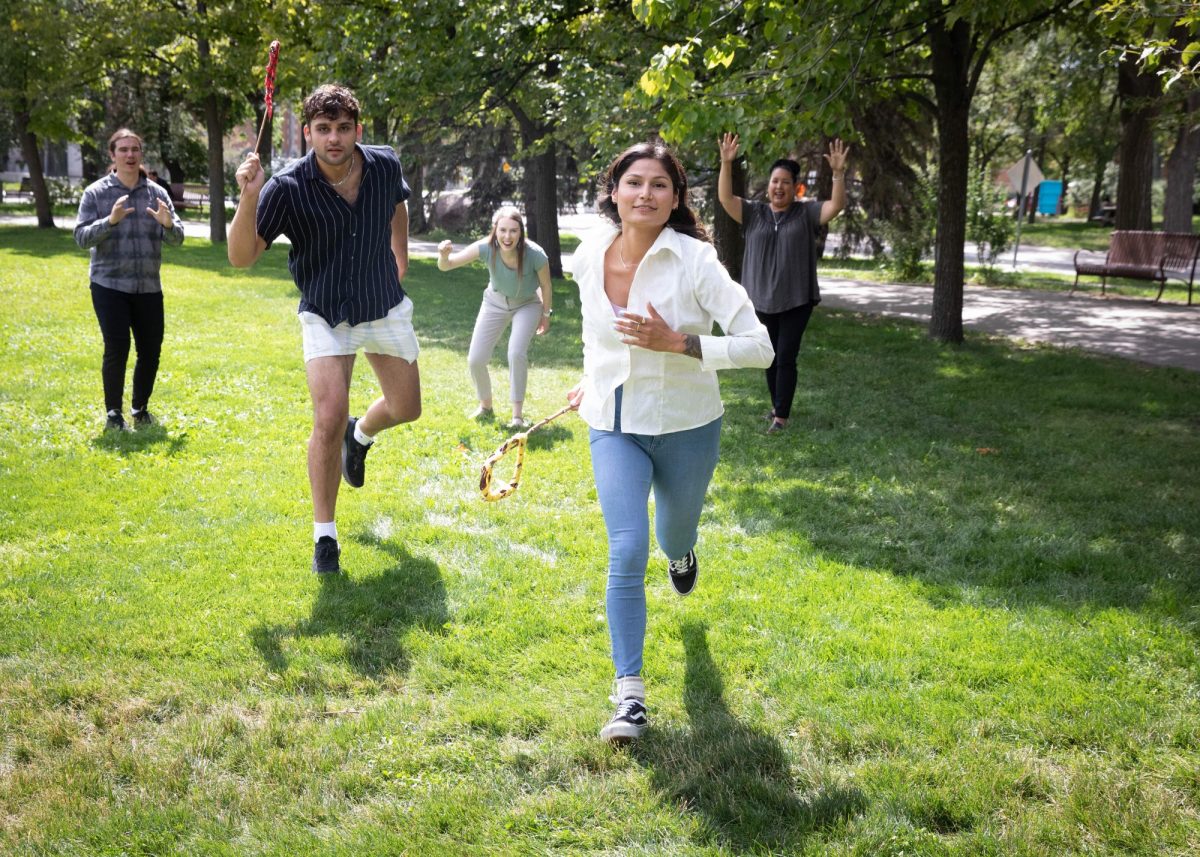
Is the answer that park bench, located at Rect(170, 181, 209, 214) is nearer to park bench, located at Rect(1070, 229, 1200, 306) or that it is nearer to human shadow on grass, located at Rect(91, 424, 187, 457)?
park bench, located at Rect(1070, 229, 1200, 306)

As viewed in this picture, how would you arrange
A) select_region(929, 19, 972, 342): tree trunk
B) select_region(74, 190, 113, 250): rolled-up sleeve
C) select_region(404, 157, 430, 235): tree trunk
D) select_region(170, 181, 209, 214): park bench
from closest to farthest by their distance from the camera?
select_region(74, 190, 113, 250): rolled-up sleeve → select_region(929, 19, 972, 342): tree trunk → select_region(404, 157, 430, 235): tree trunk → select_region(170, 181, 209, 214): park bench

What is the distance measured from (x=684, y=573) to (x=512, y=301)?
462 cm

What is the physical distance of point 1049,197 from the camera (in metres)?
59.5

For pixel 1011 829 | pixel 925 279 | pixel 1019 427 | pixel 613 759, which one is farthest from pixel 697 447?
pixel 925 279

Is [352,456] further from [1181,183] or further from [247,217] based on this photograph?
[1181,183]

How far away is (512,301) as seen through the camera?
8906 mm

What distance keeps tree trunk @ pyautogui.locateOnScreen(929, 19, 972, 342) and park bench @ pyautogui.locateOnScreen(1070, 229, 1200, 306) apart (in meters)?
6.92

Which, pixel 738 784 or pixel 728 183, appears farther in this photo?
pixel 728 183

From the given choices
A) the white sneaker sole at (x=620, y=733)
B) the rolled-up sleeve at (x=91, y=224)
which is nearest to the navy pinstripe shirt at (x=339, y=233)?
the white sneaker sole at (x=620, y=733)

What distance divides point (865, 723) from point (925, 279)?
20.8 m

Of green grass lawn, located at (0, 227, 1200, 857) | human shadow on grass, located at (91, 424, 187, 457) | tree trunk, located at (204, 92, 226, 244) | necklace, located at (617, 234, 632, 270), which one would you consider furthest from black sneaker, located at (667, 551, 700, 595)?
tree trunk, located at (204, 92, 226, 244)

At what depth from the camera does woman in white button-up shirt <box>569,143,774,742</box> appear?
3.80 meters

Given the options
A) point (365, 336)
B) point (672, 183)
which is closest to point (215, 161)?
point (365, 336)

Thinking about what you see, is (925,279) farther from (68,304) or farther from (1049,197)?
(1049,197)
